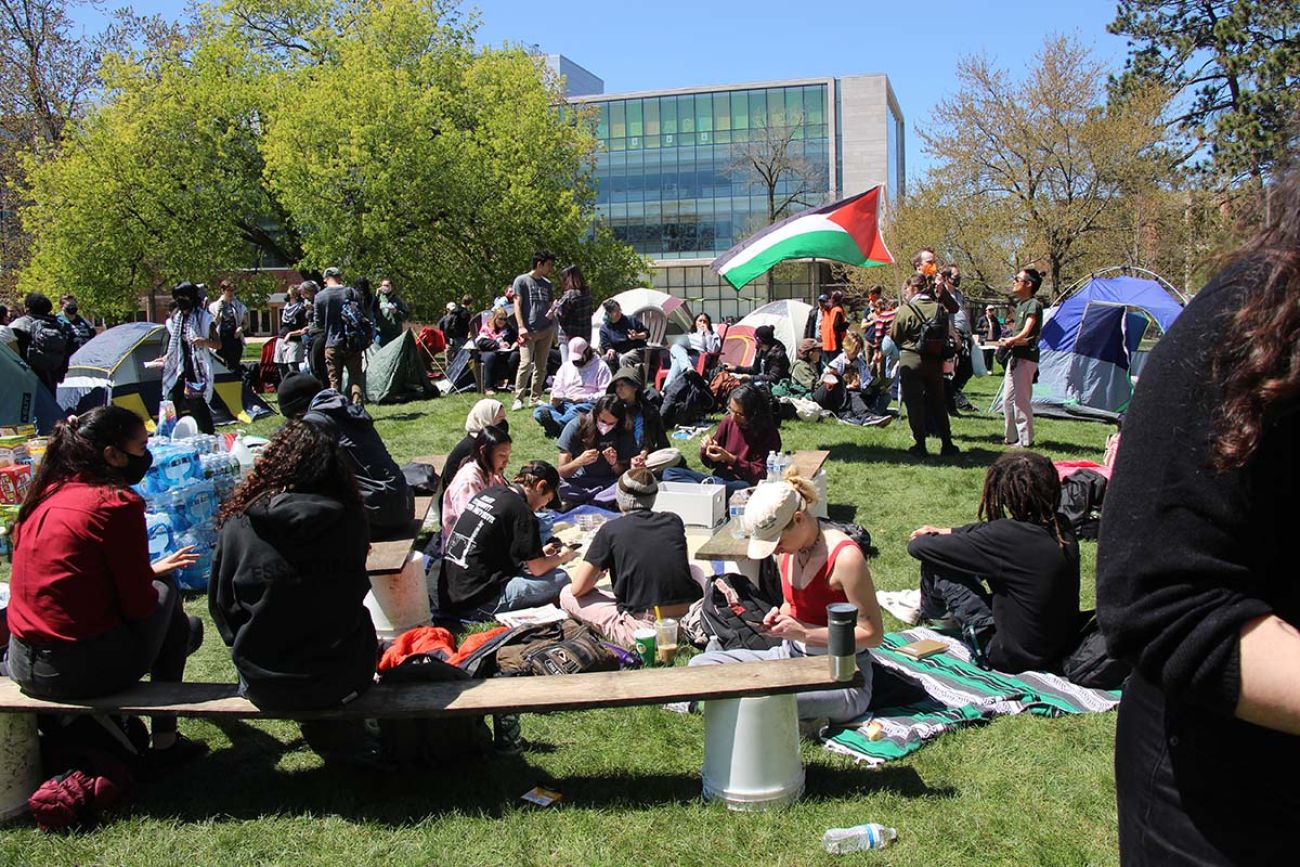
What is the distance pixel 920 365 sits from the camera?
31.6 feet

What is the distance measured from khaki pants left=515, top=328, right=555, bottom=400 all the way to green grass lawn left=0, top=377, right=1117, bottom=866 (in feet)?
27.5

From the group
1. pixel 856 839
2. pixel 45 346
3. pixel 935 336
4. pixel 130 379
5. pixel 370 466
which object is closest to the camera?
pixel 856 839

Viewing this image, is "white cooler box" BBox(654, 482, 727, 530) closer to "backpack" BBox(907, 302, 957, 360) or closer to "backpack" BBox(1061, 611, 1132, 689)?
"backpack" BBox(1061, 611, 1132, 689)

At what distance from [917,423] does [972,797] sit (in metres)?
6.57

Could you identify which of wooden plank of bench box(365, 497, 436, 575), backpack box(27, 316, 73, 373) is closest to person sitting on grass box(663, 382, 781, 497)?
wooden plank of bench box(365, 497, 436, 575)

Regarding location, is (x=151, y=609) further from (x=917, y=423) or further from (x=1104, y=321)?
(x=1104, y=321)

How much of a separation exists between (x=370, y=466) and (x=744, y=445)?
309 centimetres

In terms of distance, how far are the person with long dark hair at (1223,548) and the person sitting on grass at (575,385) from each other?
32.0 feet

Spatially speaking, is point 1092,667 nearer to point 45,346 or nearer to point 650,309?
point 45,346

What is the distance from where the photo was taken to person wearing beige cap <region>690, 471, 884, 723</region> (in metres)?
4.03

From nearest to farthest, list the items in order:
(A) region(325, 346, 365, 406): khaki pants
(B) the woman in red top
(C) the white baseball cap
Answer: (B) the woman in red top → (C) the white baseball cap → (A) region(325, 346, 365, 406): khaki pants

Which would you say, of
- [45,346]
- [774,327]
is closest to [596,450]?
[45,346]

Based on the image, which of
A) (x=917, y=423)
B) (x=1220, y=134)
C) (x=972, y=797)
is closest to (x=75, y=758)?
(x=972, y=797)

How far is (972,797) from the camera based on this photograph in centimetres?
375
